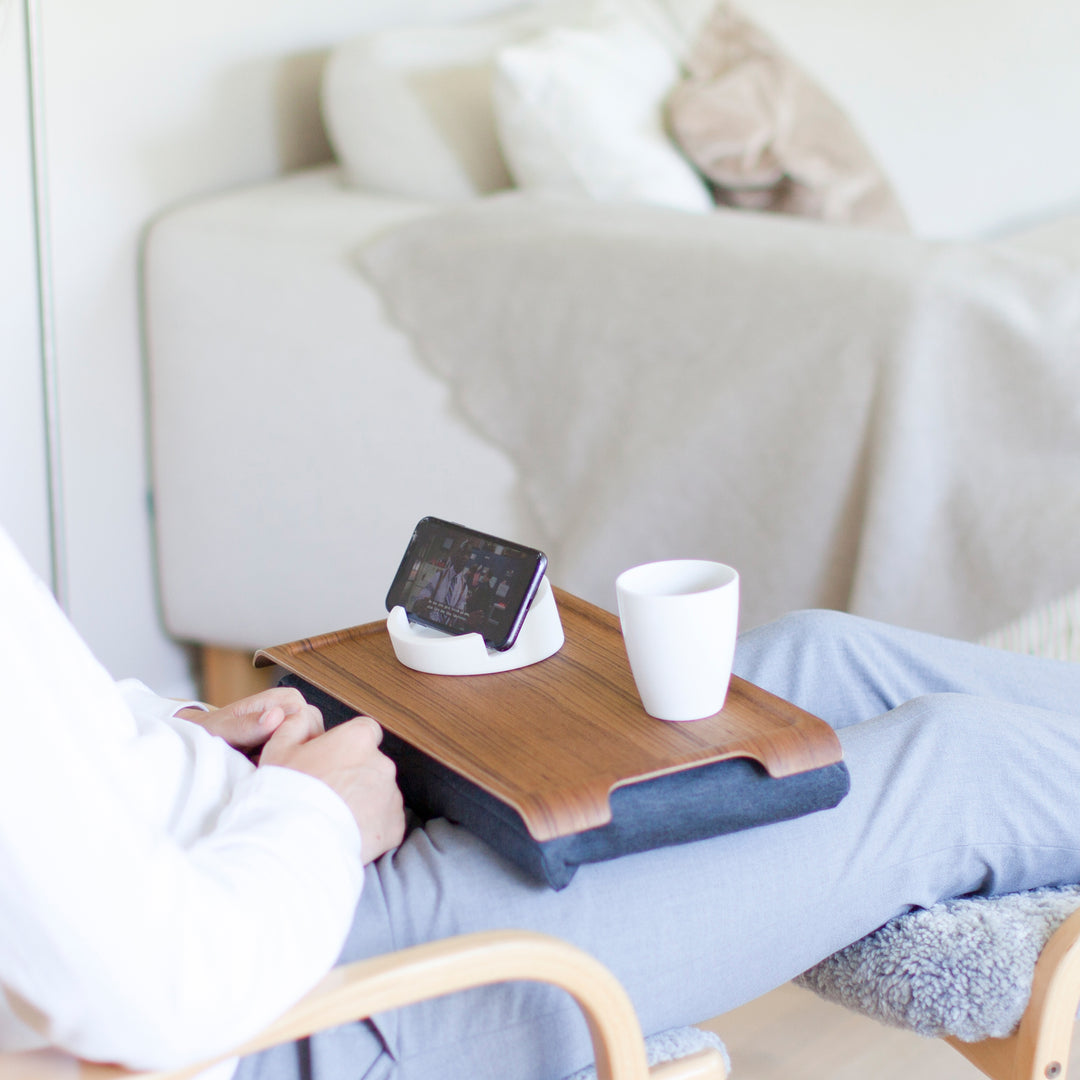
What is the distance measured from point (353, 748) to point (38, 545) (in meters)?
1.32

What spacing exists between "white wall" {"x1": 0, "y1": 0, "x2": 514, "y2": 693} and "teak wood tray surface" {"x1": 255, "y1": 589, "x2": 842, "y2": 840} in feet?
3.58

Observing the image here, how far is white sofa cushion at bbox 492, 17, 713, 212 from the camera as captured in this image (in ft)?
6.54

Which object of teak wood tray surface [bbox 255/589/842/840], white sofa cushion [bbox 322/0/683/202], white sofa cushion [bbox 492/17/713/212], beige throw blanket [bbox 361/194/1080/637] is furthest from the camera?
white sofa cushion [bbox 322/0/683/202]

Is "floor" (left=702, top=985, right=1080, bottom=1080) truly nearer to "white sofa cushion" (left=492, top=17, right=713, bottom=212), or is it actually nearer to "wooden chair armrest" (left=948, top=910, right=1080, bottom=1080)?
"wooden chair armrest" (left=948, top=910, right=1080, bottom=1080)

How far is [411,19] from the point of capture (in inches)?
99.8

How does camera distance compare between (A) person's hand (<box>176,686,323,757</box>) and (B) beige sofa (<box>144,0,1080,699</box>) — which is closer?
(A) person's hand (<box>176,686,323,757</box>)

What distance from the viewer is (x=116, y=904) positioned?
0.64 meters

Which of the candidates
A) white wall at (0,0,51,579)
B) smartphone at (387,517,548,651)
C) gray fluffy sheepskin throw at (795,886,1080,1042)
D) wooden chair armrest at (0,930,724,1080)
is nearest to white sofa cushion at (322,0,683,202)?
white wall at (0,0,51,579)

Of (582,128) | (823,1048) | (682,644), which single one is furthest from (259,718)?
(582,128)

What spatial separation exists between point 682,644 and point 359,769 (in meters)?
0.22

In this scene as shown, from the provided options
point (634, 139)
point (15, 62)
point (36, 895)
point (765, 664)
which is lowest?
point (765, 664)

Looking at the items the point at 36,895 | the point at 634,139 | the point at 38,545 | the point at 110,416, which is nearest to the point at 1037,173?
the point at 634,139

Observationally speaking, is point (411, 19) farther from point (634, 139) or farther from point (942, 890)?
point (942, 890)

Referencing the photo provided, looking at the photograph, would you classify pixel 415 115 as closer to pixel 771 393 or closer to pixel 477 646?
pixel 771 393
